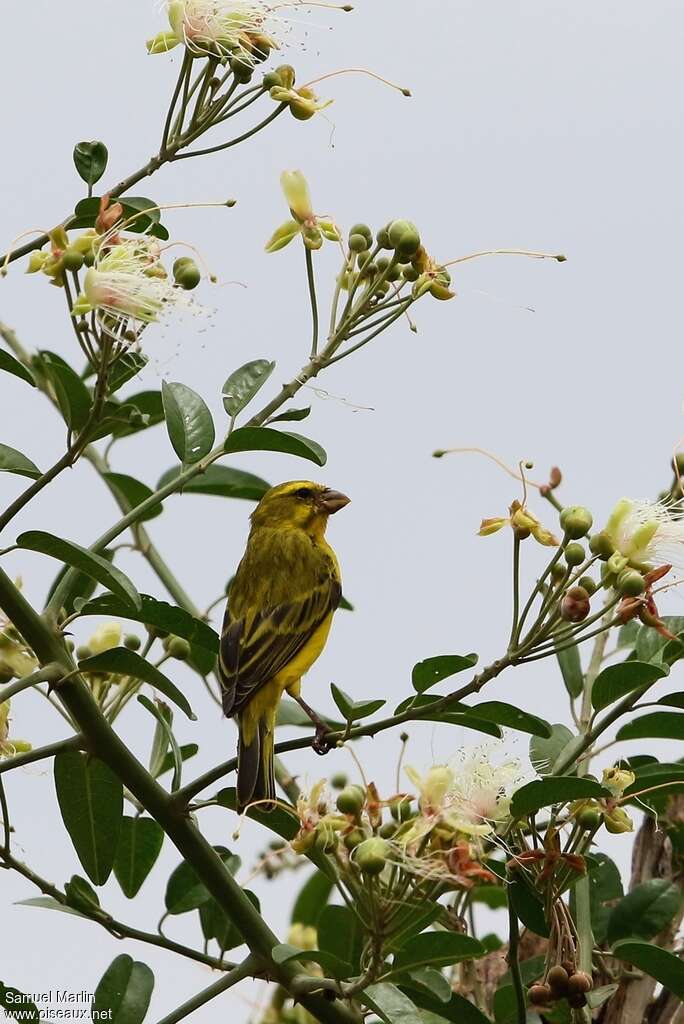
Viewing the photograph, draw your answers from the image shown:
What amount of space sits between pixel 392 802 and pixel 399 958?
1.08ft

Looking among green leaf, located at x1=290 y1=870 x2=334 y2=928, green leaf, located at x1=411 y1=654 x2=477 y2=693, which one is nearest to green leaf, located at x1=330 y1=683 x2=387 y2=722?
green leaf, located at x1=411 y1=654 x2=477 y2=693

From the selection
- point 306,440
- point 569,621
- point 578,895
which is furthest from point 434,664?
point 578,895

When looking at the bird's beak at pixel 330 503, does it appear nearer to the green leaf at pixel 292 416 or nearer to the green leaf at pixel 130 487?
the green leaf at pixel 130 487

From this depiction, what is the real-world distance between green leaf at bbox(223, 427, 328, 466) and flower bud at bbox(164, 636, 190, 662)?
78cm

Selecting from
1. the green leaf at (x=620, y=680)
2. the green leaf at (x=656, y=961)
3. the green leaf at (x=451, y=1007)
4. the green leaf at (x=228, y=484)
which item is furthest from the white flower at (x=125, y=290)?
the green leaf at (x=656, y=961)

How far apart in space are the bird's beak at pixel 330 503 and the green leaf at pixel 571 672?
213 cm

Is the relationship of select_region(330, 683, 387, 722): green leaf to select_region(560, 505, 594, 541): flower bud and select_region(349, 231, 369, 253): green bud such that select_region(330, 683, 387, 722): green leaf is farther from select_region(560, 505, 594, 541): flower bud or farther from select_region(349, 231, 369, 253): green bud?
select_region(349, 231, 369, 253): green bud

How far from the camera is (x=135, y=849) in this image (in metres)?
3.66

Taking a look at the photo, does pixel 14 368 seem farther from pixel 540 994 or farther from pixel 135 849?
pixel 540 994

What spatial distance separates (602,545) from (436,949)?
2.80 feet

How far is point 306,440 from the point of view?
9.92 ft

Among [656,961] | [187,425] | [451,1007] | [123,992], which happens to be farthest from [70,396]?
[656,961]

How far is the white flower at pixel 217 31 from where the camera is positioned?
3328 millimetres

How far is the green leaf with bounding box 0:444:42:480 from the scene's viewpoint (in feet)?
9.34
